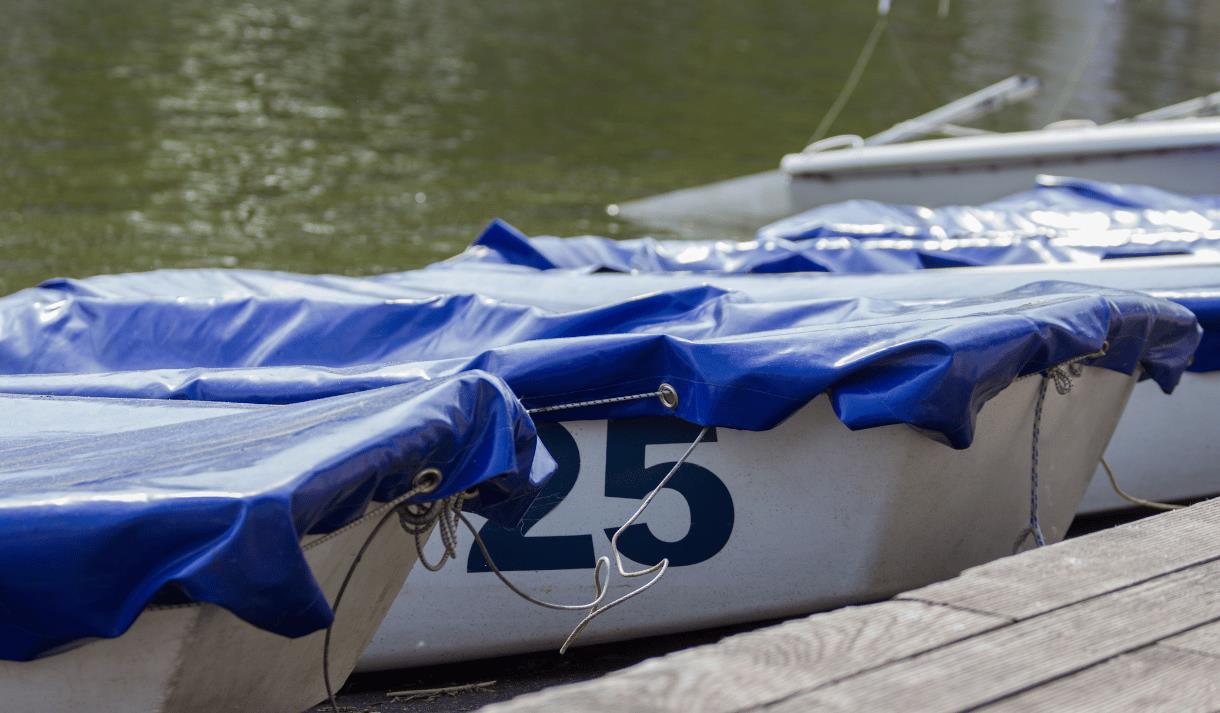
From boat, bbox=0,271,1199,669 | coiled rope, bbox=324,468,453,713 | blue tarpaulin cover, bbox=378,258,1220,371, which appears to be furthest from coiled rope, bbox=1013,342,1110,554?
coiled rope, bbox=324,468,453,713

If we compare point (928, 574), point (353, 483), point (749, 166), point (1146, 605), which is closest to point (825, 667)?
point (1146, 605)

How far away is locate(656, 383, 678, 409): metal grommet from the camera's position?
11.4 feet

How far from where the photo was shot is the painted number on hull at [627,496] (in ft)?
11.8

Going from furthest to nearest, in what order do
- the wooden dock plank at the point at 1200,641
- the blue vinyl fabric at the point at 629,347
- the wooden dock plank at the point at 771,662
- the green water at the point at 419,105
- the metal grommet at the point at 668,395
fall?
the green water at the point at 419,105 < the metal grommet at the point at 668,395 < the blue vinyl fabric at the point at 629,347 < the wooden dock plank at the point at 1200,641 < the wooden dock plank at the point at 771,662

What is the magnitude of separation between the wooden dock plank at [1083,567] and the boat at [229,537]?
84 cm

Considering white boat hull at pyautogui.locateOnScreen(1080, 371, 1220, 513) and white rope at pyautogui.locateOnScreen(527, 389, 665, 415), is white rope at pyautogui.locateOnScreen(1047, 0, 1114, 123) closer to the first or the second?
white boat hull at pyautogui.locateOnScreen(1080, 371, 1220, 513)

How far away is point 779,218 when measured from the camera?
9.89 metres

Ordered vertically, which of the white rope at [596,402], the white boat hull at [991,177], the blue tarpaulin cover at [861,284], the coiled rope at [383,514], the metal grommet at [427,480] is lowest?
the white boat hull at [991,177]

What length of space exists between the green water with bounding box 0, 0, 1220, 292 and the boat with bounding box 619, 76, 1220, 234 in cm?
76

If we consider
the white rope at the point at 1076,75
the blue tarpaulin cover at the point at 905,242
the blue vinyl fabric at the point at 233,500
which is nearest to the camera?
the blue vinyl fabric at the point at 233,500

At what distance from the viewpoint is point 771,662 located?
192 cm

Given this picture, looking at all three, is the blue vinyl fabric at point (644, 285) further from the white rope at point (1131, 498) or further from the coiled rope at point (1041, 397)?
the coiled rope at point (1041, 397)

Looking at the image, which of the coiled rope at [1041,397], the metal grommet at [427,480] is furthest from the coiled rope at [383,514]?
the coiled rope at [1041,397]

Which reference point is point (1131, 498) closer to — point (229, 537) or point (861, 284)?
point (861, 284)
